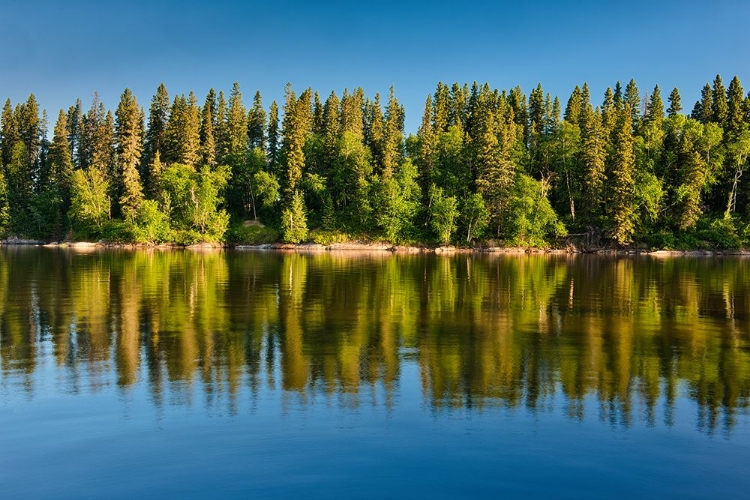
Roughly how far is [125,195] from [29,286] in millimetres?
69422

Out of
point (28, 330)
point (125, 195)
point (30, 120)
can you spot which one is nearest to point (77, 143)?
point (30, 120)

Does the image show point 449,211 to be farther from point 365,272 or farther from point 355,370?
point 355,370

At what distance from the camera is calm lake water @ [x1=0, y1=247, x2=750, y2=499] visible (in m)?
8.62

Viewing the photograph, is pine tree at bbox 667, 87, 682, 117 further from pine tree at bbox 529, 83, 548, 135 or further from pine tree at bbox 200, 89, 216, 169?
pine tree at bbox 200, 89, 216, 169

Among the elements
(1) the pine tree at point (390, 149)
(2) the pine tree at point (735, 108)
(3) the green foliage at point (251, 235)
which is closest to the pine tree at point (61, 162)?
(3) the green foliage at point (251, 235)

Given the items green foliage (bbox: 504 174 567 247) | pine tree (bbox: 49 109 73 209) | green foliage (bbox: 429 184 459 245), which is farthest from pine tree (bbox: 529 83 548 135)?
pine tree (bbox: 49 109 73 209)

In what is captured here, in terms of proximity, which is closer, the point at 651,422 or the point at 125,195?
the point at 651,422

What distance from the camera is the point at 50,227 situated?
105 metres

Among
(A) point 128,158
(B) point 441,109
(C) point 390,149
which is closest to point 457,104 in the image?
(B) point 441,109

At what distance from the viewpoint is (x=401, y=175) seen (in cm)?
9794

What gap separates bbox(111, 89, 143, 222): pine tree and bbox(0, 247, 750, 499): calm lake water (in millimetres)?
75950

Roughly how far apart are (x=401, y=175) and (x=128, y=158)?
4771 centimetres

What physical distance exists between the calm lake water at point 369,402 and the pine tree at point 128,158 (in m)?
76.0

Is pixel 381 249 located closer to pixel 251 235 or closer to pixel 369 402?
pixel 251 235
